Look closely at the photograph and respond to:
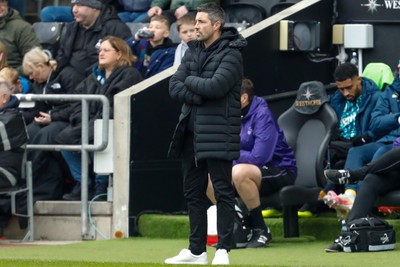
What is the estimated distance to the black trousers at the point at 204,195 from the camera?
11055 millimetres

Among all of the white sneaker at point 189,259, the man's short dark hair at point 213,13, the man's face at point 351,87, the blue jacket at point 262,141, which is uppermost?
the man's short dark hair at point 213,13

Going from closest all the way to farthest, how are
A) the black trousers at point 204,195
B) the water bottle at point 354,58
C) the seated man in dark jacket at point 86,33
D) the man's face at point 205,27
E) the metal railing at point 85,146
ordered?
the black trousers at point 204,195, the man's face at point 205,27, the metal railing at point 85,146, the water bottle at point 354,58, the seated man in dark jacket at point 86,33

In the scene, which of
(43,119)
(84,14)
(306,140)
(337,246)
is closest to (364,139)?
(306,140)

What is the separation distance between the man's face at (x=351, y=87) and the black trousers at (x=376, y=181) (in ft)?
4.25

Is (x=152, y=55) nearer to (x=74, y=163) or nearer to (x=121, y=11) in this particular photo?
(x=74, y=163)

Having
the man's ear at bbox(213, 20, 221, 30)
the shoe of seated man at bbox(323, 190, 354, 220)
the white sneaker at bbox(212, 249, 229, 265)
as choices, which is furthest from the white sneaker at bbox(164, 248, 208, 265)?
the shoe of seated man at bbox(323, 190, 354, 220)

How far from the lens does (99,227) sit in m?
14.5

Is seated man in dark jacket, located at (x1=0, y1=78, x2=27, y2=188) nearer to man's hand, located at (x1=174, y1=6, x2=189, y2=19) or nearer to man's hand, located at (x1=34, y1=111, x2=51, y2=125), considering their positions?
man's hand, located at (x1=34, y1=111, x2=51, y2=125)

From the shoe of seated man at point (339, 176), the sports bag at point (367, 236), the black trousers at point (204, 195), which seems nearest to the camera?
the black trousers at point (204, 195)

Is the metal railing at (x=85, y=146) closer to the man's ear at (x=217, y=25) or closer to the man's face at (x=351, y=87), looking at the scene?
the man's face at (x=351, y=87)

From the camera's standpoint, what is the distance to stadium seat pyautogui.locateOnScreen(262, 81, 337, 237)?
13.2 metres

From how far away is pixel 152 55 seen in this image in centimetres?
1570

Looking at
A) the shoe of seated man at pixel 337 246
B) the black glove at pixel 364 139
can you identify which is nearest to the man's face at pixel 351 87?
the black glove at pixel 364 139

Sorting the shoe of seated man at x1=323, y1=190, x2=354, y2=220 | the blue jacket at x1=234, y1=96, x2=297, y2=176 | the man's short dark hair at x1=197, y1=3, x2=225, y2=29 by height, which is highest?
the man's short dark hair at x1=197, y1=3, x2=225, y2=29
